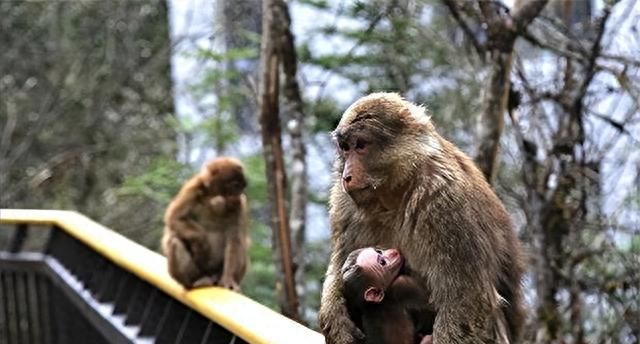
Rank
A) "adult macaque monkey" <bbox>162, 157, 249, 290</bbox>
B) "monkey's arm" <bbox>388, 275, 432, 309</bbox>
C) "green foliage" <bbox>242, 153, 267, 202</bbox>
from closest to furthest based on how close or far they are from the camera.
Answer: "monkey's arm" <bbox>388, 275, 432, 309</bbox> → "adult macaque monkey" <bbox>162, 157, 249, 290</bbox> → "green foliage" <bbox>242, 153, 267, 202</bbox>

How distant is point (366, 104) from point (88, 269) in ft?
8.94

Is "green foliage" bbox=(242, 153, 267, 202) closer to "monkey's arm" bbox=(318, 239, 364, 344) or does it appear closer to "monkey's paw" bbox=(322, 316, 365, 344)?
"monkey's arm" bbox=(318, 239, 364, 344)

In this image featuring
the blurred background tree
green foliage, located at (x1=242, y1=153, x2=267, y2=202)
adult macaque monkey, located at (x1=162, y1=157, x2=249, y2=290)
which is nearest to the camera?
the blurred background tree

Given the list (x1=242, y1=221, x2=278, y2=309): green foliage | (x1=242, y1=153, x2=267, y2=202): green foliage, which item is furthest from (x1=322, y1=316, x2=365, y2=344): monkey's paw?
(x1=242, y1=153, x2=267, y2=202): green foliage

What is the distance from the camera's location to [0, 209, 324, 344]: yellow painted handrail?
2.80m

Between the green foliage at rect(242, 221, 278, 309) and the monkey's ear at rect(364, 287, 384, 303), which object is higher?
the monkey's ear at rect(364, 287, 384, 303)

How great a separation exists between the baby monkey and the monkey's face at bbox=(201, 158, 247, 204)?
305 cm

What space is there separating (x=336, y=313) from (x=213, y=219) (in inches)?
122

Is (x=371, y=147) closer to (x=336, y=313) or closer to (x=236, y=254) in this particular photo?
(x=336, y=313)

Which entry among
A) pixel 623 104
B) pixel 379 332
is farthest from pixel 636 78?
pixel 379 332

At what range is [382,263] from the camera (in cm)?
285

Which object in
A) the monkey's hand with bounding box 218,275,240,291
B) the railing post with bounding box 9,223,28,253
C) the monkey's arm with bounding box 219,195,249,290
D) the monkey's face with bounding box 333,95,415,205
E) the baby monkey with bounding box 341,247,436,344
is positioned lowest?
the railing post with bounding box 9,223,28,253

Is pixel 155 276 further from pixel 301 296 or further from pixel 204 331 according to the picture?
pixel 301 296

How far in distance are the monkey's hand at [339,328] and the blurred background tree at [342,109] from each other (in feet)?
3.88
